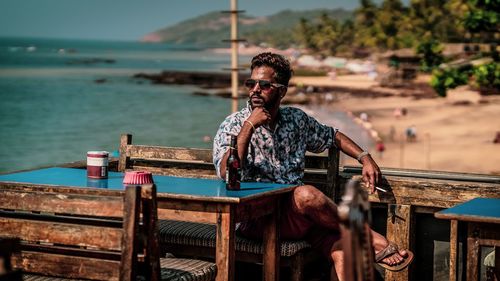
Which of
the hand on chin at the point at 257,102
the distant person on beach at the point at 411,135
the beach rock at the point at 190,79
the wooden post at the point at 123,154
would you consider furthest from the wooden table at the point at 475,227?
the beach rock at the point at 190,79

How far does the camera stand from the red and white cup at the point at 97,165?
535cm

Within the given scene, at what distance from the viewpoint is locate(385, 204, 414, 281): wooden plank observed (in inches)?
227

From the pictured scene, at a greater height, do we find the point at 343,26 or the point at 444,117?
the point at 343,26

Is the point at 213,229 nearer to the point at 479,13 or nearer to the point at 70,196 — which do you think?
the point at 70,196

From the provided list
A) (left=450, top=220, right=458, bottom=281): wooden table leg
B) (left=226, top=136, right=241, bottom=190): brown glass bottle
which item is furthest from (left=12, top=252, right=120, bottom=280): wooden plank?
(left=450, top=220, right=458, bottom=281): wooden table leg

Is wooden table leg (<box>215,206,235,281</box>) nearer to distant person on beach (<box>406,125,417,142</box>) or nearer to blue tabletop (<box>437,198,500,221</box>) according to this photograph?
blue tabletop (<box>437,198,500,221</box>)

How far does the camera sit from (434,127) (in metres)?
41.4

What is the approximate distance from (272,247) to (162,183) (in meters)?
0.67

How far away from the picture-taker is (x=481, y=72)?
14.1 meters

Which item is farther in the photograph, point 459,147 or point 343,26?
point 343,26

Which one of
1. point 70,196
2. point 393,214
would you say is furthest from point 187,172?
point 70,196

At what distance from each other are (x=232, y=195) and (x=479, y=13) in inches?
375

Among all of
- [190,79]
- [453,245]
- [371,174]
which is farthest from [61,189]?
[190,79]

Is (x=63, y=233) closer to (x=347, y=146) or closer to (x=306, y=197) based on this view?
(x=306, y=197)
